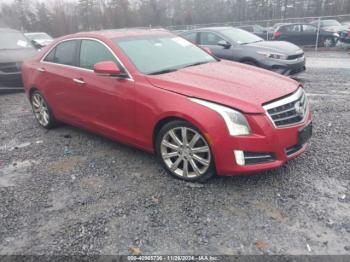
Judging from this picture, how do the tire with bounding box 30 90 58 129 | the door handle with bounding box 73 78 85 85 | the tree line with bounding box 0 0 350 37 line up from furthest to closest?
the tree line with bounding box 0 0 350 37, the tire with bounding box 30 90 58 129, the door handle with bounding box 73 78 85 85

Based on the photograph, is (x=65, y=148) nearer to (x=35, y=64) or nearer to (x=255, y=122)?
(x=35, y=64)

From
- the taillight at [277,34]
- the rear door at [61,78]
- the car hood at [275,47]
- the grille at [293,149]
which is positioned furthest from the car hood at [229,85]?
the taillight at [277,34]

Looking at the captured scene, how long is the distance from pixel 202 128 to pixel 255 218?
0.99 metres

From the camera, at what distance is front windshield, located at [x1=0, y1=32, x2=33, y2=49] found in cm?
894

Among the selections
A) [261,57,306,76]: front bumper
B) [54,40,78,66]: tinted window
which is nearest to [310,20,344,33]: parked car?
[261,57,306,76]: front bumper

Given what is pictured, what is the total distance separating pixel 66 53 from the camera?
4.79 m

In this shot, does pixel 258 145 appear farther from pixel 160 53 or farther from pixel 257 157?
pixel 160 53

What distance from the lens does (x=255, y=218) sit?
294cm

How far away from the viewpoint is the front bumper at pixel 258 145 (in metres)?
3.07

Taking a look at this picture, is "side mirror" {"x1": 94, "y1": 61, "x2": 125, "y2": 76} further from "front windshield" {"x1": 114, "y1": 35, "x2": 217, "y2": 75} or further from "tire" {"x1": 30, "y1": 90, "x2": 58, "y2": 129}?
"tire" {"x1": 30, "y1": 90, "x2": 58, "y2": 129}

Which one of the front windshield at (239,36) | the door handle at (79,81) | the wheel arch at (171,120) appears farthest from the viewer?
the front windshield at (239,36)

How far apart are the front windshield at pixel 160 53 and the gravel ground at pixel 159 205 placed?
3.99 feet

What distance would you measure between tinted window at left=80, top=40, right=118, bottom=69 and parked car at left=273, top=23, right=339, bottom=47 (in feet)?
50.5

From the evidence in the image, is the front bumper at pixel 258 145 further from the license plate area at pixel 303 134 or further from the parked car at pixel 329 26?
the parked car at pixel 329 26
